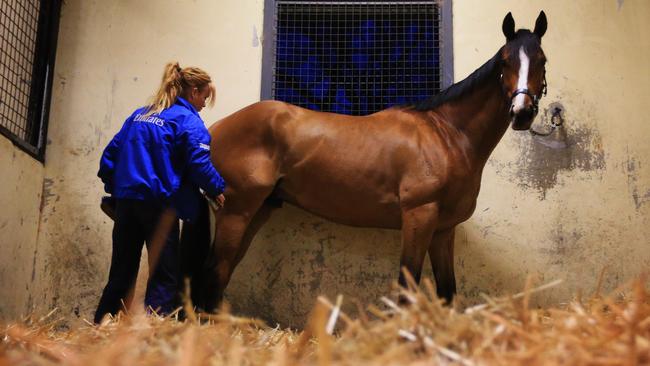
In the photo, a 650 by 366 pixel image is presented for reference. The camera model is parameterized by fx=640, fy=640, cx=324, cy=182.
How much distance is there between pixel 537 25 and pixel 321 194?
147 centimetres

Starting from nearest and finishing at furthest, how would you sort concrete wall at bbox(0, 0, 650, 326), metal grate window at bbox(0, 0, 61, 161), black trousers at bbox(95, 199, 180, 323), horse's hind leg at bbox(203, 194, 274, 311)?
1. black trousers at bbox(95, 199, 180, 323)
2. horse's hind leg at bbox(203, 194, 274, 311)
3. metal grate window at bbox(0, 0, 61, 161)
4. concrete wall at bbox(0, 0, 650, 326)

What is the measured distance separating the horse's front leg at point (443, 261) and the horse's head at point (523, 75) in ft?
2.37

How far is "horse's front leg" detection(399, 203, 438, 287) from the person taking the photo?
3.09 meters

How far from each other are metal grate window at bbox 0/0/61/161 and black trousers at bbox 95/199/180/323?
1101 millimetres

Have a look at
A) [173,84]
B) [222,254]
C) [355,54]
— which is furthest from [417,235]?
[355,54]

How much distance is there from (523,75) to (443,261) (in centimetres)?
106

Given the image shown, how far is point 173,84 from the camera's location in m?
3.14

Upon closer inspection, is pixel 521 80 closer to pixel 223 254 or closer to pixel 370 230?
pixel 370 230

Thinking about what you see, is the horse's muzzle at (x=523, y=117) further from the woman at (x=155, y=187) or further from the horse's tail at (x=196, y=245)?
the horse's tail at (x=196, y=245)

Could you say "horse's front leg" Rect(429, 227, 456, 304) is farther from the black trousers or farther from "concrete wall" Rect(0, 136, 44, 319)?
"concrete wall" Rect(0, 136, 44, 319)

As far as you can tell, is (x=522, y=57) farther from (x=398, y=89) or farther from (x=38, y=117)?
(x=38, y=117)

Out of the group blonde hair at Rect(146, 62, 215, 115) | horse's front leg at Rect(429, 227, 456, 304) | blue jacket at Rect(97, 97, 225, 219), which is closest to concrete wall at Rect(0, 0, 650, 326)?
A: horse's front leg at Rect(429, 227, 456, 304)

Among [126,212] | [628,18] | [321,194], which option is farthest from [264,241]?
[628,18]

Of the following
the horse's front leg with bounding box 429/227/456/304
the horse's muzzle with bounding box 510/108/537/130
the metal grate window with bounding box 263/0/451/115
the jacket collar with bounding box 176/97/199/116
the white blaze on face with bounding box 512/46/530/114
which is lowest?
the horse's front leg with bounding box 429/227/456/304
